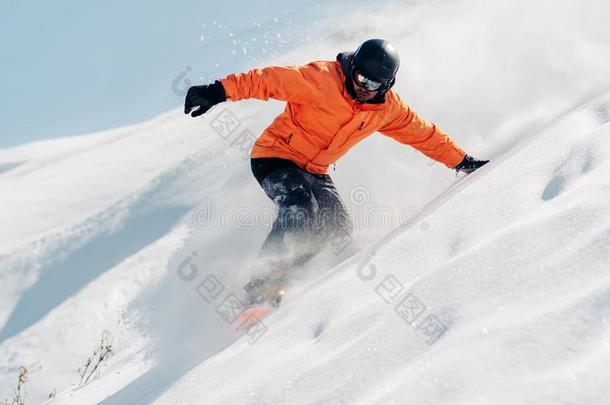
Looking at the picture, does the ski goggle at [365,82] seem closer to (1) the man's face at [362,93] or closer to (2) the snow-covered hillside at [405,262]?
(1) the man's face at [362,93]

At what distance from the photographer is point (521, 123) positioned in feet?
19.8

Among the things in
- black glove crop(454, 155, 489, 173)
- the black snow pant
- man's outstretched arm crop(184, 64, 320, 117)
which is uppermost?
man's outstretched arm crop(184, 64, 320, 117)

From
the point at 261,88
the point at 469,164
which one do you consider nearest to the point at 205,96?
the point at 261,88

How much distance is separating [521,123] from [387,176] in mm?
1430

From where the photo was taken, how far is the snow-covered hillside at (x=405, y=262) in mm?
2084

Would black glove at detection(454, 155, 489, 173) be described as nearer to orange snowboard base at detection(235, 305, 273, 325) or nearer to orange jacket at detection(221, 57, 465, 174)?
orange jacket at detection(221, 57, 465, 174)

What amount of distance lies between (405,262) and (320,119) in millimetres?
1760

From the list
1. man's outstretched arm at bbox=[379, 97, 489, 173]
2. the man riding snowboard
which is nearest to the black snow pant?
the man riding snowboard

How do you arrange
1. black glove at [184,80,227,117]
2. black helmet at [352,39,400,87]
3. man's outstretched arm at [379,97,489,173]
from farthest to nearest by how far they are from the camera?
1. man's outstretched arm at [379,97,489,173]
2. black glove at [184,80,227,117]
3. black helmet at [352,39,400,87]

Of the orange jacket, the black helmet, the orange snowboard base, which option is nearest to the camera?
the orange snowboard base

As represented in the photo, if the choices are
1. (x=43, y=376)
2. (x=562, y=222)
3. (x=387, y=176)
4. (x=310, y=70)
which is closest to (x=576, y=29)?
(x=387, y=176)

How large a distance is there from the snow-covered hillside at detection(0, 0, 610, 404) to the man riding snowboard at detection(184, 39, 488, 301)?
269mm

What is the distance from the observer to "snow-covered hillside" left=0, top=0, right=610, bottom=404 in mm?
2084

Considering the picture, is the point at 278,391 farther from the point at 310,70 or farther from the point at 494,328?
the point at 310,70
